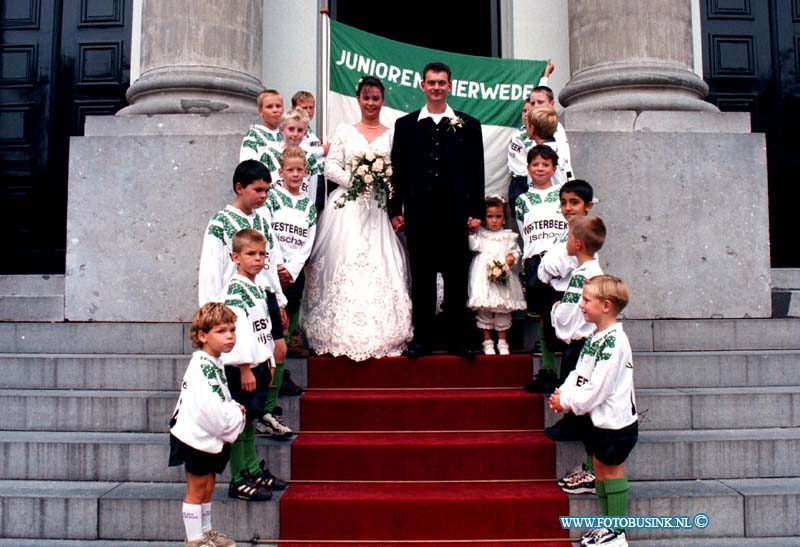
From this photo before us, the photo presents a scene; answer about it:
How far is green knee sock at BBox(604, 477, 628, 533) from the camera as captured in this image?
3998 mm

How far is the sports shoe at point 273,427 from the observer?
4855 mm

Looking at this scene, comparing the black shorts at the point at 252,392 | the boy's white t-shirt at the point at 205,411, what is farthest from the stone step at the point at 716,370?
the boy's white t-shirt at the point at 205,411

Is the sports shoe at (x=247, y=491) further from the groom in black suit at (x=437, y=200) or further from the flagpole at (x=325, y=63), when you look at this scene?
the flagpole at (x=325, y=63)

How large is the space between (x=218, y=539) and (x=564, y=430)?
230 cm

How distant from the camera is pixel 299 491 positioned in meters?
4.46

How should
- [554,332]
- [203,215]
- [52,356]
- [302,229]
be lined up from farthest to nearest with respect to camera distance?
[203,215], [52,356], [302,229], [554,332]

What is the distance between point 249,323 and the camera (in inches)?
162

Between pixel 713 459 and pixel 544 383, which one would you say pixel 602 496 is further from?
pixel 544 383

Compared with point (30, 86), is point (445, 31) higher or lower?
higher

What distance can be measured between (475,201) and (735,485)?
9.39 ft

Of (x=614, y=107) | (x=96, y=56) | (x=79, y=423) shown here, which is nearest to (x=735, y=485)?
(x=614, y=107)

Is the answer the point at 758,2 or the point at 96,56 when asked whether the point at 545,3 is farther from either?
the point at 96,56

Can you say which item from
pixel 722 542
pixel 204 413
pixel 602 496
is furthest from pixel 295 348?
pixel 722 542

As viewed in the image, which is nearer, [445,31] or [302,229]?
[302,229]
